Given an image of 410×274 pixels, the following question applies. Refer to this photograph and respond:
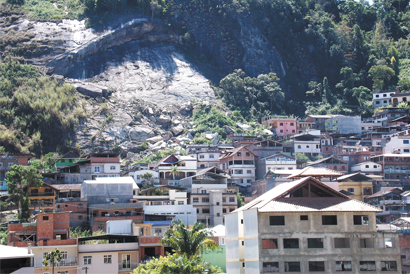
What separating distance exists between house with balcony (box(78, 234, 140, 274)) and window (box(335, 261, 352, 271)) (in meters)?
16.9

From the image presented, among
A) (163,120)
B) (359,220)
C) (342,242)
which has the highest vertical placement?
(163,120)

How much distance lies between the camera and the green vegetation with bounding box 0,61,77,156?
350 ft

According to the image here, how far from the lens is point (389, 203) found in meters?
82.2

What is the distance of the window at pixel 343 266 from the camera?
46469 mm

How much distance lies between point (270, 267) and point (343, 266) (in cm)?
517

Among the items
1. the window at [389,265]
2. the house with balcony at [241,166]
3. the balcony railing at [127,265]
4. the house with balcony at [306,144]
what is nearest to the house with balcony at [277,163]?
the house with balcony at [241,166]

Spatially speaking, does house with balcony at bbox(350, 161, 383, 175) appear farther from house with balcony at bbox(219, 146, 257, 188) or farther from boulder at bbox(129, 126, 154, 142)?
boulder at bbox(129, 126, 154, 142)

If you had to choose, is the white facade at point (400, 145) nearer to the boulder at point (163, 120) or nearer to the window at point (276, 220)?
the boulder at point (163, 120)

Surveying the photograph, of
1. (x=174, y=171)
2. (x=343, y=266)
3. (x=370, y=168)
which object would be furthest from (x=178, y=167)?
(x=343, y=266)

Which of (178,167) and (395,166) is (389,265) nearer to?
(178,167)

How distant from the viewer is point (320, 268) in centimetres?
4625

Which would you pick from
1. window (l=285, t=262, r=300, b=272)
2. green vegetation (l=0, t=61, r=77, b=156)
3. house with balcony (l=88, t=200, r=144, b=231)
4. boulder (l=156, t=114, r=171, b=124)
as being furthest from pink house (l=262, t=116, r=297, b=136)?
window (l=285, t=262, r=300, b=272)

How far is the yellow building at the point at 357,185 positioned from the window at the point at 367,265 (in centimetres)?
3965

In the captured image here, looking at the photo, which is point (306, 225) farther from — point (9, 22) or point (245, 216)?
point (9, 22)
